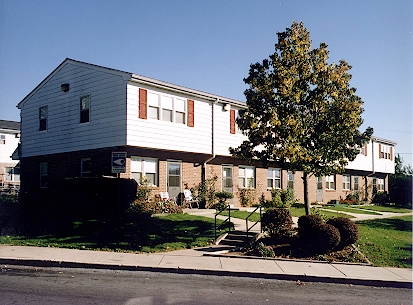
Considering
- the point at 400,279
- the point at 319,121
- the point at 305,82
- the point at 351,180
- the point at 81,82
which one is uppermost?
the point at 81,82

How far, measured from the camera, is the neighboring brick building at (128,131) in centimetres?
1834

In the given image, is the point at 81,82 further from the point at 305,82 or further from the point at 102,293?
the point at 102,293

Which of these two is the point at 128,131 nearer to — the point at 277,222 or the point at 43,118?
the point at 277,222

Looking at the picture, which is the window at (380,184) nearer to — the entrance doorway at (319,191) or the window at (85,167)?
the entrance doorway at (319,191)

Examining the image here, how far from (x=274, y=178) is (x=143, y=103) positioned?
41.9ft

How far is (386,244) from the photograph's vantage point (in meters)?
13.9

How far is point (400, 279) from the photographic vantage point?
9.80 m

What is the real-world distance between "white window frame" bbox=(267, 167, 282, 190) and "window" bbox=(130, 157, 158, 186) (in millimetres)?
9897

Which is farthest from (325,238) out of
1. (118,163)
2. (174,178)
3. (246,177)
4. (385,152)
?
(385,152)

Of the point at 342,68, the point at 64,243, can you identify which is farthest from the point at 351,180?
the point at 64,243

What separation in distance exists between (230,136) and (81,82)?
28.5 feet

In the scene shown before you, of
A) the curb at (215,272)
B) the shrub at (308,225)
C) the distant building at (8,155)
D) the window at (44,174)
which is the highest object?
the distant building at (8,155)

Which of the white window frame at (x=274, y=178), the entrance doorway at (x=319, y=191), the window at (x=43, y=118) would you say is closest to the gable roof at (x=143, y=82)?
the window at (x=43, y=118)

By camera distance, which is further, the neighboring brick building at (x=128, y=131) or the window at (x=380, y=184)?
the window at (x=380, y=184)
